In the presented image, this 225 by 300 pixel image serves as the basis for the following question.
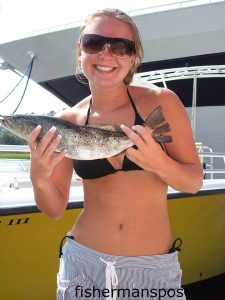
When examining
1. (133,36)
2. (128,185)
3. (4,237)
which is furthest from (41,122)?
(4,237)

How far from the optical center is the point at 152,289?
174cm

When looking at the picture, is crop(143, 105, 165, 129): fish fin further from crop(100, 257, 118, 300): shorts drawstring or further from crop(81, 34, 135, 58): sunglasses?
crop(100, 257, 118, 300): shorts drawstring

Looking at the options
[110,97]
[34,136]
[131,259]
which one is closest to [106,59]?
[110,97]

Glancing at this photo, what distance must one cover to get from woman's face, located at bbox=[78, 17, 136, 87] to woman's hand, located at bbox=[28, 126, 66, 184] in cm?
35

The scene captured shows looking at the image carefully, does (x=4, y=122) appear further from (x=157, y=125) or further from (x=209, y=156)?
(x=209, y=156)

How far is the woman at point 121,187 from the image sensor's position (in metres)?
1.74

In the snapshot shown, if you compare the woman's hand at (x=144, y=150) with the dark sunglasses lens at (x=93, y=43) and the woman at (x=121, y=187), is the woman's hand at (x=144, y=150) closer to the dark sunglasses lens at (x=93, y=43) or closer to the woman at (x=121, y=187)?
the woman at (x=121, y=187)

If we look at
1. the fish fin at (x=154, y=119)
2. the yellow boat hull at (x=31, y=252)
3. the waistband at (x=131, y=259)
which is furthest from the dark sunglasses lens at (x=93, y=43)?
the yellow boat hull at (x=31, y=252)

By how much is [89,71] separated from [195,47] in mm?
14034

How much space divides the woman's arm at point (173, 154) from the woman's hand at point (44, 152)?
316 millimetres

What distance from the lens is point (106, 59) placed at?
6.08ft

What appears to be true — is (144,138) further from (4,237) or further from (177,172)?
(4,237)

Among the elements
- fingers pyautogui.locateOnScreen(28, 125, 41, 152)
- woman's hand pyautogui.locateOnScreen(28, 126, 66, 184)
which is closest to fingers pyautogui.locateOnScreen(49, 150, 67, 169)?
woman's hand pyautogui.locateOnScreen(28, 126, 66, 184)

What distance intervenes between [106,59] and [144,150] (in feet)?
1.59
